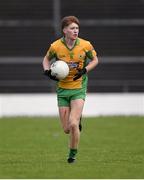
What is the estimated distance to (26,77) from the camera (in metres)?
26.8

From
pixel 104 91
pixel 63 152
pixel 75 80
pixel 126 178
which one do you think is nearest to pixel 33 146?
pixel 63 152

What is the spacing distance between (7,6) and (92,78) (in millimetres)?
3920

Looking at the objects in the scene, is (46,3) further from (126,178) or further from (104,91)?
(126,178)

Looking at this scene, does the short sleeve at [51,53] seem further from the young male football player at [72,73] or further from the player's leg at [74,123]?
the player's leg at [74,123]

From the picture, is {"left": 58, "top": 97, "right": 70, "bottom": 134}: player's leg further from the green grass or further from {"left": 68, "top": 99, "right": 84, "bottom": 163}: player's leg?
the green grass

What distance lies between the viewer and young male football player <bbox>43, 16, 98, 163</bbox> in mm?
11789

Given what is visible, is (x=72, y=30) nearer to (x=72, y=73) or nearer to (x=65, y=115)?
(x=72, y=73)

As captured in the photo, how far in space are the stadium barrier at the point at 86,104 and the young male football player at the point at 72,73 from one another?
13061mm

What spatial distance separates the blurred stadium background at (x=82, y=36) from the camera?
26688 mm

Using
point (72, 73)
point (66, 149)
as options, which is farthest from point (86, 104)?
point (72, 73)

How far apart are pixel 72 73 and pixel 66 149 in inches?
125

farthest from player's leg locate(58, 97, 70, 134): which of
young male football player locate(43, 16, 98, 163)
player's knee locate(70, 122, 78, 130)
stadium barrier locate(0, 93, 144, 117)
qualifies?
stadium barrier locate(0, 93, 144, 117)

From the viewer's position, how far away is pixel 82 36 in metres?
27.3

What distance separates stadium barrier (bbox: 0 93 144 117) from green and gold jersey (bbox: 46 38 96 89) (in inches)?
514
